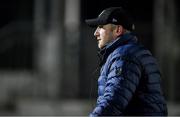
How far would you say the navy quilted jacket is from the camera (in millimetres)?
4727

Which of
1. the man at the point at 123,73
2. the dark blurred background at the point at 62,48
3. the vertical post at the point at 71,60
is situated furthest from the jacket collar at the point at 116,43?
the vertical post at the point at 71,60

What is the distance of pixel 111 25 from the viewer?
507 centimetres

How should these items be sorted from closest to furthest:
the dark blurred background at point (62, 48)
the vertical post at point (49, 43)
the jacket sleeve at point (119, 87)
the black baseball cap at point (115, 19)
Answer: the jacket sleeve at point (119, 87)
the black baseball cap at point (115, 19)
the dark blurred background at point (62, 48)
the vertical post at point (49, 43)

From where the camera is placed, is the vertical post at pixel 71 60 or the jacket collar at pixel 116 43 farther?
the vertical post at pixel 71 60

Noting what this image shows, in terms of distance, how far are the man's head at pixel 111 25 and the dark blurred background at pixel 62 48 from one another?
11.6 m

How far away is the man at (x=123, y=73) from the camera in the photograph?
4734mm

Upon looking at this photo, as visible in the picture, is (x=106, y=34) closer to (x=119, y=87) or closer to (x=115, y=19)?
(x=115, y=19)

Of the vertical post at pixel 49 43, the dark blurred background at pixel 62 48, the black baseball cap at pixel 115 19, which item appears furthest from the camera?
the vertical post at pixel 49 43

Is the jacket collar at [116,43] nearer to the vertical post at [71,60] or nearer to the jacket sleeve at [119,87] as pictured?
the jacket sleeve at [119,87]

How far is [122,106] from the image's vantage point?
15.5 ft

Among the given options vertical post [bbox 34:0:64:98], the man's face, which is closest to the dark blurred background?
vertical post [bbox 34:0:64:98]

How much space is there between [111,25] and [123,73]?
45cm

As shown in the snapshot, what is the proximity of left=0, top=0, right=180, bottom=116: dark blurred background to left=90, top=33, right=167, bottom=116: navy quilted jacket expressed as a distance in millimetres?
11669

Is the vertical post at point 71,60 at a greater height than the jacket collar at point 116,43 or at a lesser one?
lesser
